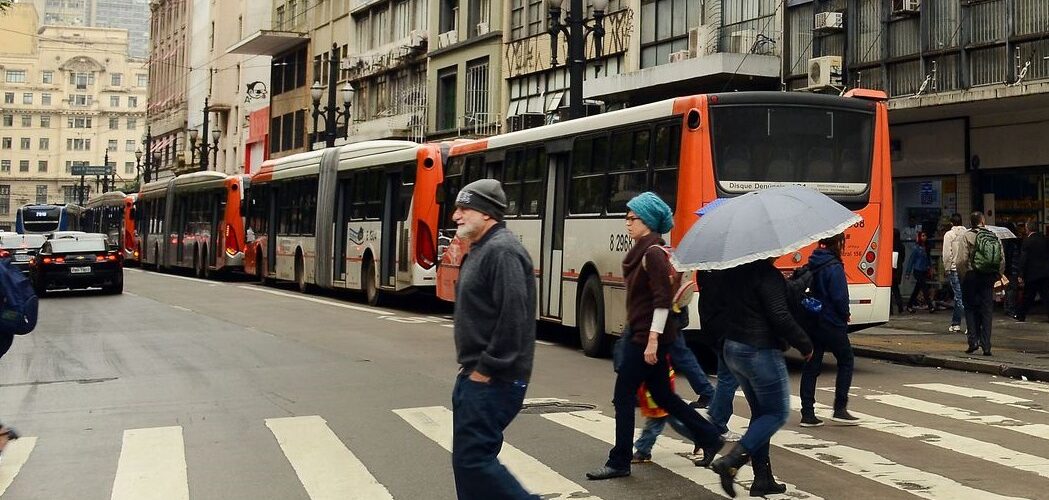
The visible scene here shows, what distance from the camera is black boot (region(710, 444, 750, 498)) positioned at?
280 inches

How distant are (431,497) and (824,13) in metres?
20.2

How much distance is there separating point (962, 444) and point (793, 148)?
217 inches

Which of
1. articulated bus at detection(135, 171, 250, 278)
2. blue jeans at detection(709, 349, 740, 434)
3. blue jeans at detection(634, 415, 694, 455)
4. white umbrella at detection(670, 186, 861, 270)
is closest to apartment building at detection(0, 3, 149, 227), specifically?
articulated bus at detection(135, 171, 250, 278)

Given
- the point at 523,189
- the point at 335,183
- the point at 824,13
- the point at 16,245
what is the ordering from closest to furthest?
the point at 523,189
the point at 824,13
the point at 335,183
the point at 16,245

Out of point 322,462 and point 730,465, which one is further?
point 322,462

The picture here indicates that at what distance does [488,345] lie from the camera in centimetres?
558

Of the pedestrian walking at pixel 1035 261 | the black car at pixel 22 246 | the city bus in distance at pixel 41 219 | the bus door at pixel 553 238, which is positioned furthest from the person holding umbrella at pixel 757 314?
the city bus in distance at pixel 41 219

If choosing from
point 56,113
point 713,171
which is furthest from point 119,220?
point 56,113

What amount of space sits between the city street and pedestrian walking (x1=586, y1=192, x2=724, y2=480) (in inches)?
9.9

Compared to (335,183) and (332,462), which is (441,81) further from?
(332,462)

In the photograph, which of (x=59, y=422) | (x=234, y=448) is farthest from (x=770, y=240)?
(x=59, y=422)

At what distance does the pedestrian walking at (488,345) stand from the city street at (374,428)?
195 centimetres

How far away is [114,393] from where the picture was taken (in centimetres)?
1227

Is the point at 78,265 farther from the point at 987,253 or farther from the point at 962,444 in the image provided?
the point at 962,444
